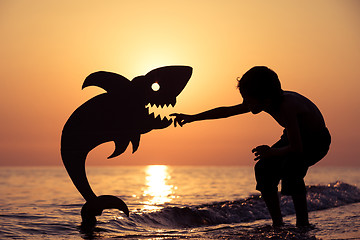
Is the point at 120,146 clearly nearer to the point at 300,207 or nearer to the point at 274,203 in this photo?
the point at 274,203

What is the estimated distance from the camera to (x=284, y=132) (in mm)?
4938

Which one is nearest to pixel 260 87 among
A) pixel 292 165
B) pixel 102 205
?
pixel 292 165

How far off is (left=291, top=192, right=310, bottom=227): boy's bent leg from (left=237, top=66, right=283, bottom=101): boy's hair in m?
1.23

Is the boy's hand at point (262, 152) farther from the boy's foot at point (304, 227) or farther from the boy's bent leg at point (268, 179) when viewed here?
the boy's foot at point (304, 227)

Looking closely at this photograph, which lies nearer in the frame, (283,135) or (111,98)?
(283,135)

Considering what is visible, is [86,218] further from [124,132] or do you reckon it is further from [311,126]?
[311,126]

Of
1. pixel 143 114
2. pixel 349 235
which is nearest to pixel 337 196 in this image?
pixel 349 235

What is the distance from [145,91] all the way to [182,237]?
6.23 ft

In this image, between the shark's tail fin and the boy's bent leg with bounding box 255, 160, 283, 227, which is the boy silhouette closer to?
the boy's bent leg with bounding box 255, 160, 283, 227

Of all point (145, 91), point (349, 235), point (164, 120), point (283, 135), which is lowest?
point (349, 235)

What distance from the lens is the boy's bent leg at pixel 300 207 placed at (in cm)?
499

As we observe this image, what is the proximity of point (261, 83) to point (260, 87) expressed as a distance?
4 cm

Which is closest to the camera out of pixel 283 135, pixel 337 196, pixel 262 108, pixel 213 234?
pixel 262 108

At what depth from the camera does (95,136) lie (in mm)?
5750
